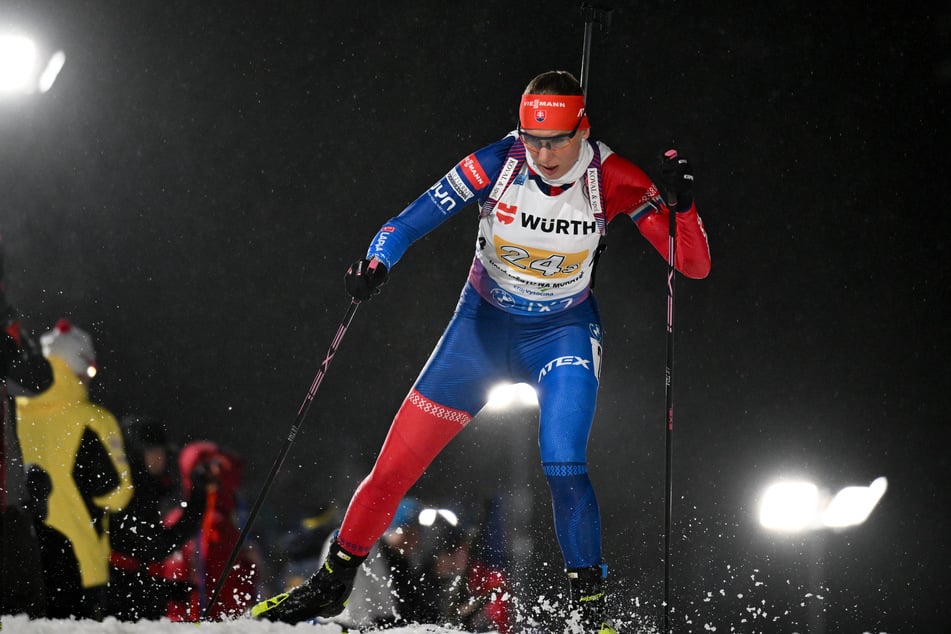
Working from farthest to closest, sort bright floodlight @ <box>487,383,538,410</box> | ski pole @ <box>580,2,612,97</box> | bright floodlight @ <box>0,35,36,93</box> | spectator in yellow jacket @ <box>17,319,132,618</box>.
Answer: bright floodlight @ <box>0,35,36,93</box> < bright floodlight @ <box>487,383,538,410</box> < spectator in yellow jacket @ <box>17,319,132,618</box> < ski pole @ <box>580,2,612,97</box>

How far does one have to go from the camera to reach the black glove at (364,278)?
3.13 m

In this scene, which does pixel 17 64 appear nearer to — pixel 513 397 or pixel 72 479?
pixel 72 479

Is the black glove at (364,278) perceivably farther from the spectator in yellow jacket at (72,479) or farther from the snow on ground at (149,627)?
the spectator in yellow jacket at (72,479)

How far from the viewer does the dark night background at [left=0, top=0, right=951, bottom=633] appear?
473 centimetres

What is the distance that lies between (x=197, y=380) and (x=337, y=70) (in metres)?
1.72

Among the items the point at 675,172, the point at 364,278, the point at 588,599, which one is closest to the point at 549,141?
the point at 675,172

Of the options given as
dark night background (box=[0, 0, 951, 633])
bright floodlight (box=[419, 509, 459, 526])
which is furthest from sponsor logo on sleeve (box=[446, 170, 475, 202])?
bright floodlight (box=[419, 509, 459, 526])

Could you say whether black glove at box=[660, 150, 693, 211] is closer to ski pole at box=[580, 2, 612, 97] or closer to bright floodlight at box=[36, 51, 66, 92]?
ski pole at box=[580, 2, 612, 97]

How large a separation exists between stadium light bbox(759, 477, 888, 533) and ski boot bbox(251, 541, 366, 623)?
7.52 feet

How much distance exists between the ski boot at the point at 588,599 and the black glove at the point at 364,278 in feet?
3.53

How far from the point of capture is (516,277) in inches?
134

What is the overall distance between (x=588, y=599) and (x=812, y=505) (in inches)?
81.4

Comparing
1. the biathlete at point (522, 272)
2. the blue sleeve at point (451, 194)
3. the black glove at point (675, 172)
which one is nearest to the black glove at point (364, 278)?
the biathlete at point (522, 272)

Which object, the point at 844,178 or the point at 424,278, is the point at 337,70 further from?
the point at 844,178
